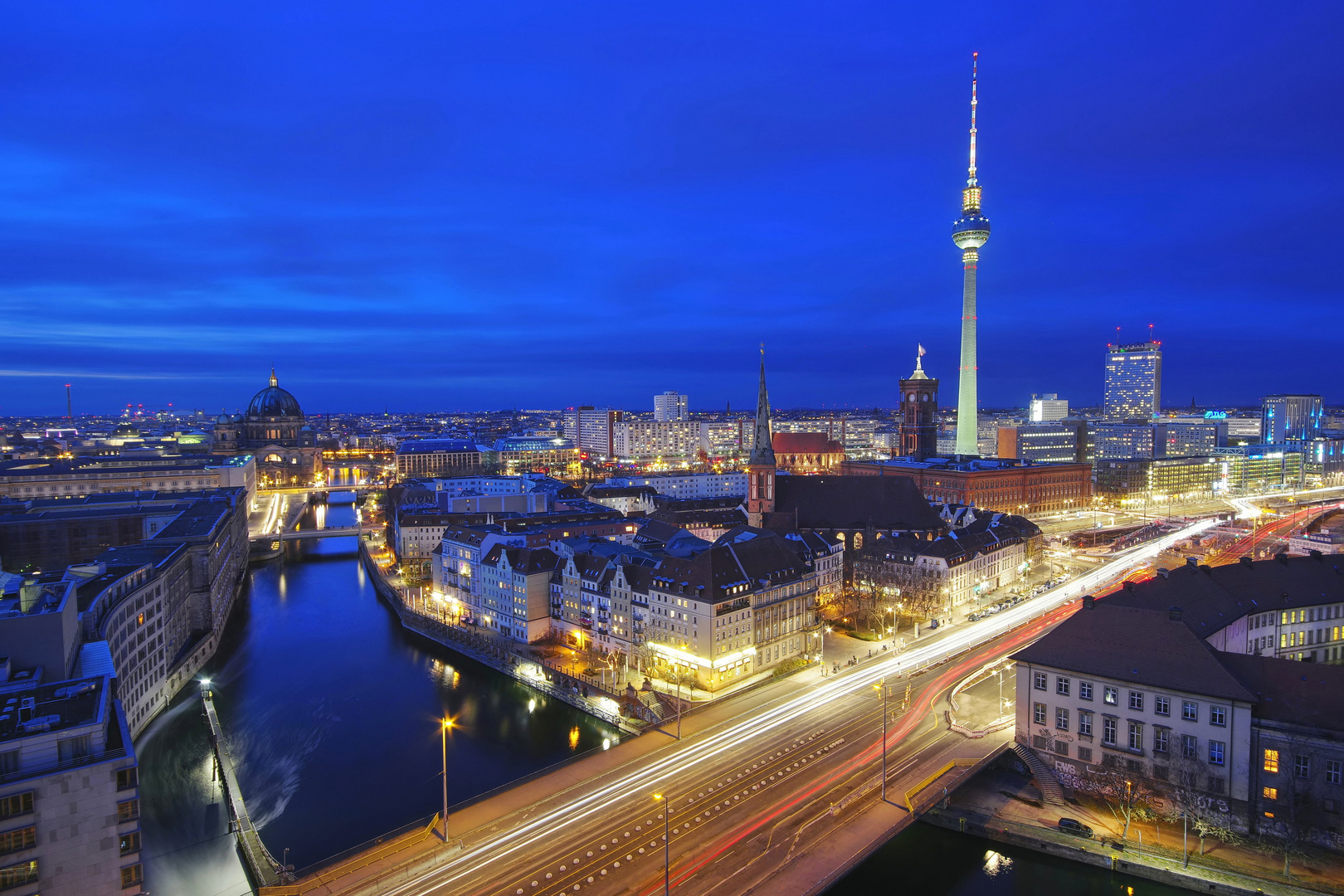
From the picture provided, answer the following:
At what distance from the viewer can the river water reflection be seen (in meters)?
29.4

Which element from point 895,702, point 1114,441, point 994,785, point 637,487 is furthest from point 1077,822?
point 1114,441

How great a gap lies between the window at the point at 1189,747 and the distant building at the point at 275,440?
154899 mm

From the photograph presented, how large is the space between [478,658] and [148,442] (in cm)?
16773

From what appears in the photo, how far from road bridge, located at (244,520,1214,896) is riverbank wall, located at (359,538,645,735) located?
473 centimetres

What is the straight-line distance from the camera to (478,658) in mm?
48562

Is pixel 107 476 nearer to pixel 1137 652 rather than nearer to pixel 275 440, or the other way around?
pixel 275 440

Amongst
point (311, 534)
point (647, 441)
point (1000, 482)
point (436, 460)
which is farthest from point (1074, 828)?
point (647, 441)

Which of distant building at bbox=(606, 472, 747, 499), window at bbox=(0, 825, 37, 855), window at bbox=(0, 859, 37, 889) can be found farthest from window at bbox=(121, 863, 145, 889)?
distant building at bbox=(606, 472, 747, 499)

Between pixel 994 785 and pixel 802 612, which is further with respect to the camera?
pixel 802 612

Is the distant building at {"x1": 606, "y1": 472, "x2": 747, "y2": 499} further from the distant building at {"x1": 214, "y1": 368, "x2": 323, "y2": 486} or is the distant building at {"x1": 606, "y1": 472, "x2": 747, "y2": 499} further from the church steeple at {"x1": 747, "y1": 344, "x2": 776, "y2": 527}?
the distant building at {"x1": 214, "y1": 368, "x2": 323, "y2": 486}

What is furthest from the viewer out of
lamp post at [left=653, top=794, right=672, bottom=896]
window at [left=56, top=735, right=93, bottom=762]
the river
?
the river

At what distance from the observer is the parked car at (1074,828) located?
1034 inches

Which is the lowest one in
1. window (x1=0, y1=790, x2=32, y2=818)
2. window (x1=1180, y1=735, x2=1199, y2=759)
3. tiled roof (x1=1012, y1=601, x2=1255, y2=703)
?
window (x1=1180, y1=735, x2=1199, y2=759)

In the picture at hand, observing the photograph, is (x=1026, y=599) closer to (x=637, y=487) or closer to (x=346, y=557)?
(x=637, y=487)
